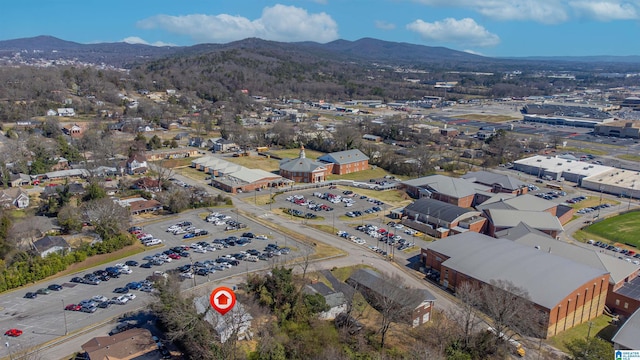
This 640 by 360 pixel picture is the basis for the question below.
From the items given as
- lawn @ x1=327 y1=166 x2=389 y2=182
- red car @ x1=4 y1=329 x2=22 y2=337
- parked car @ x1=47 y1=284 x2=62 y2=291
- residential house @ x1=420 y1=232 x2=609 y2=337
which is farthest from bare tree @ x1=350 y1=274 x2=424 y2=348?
lawn @ x1=327 y1=166 x2=389 y2=182

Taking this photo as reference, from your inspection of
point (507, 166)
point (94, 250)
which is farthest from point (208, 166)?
point (507, 166)

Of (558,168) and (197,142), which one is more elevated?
(197,142)

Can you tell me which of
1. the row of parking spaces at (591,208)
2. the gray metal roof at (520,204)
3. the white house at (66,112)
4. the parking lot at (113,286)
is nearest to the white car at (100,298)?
the parking lot at (113,286)

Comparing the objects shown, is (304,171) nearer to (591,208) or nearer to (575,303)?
(591,208)

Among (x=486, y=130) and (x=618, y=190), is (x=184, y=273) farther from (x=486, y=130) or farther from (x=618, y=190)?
(x=486, y=130)

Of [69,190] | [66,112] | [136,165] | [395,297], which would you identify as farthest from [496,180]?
[66,112]

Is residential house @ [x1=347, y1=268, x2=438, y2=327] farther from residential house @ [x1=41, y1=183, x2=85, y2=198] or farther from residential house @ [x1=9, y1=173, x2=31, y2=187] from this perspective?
residential house @ [x1=9, y1=173, x2=31, y2=187]
